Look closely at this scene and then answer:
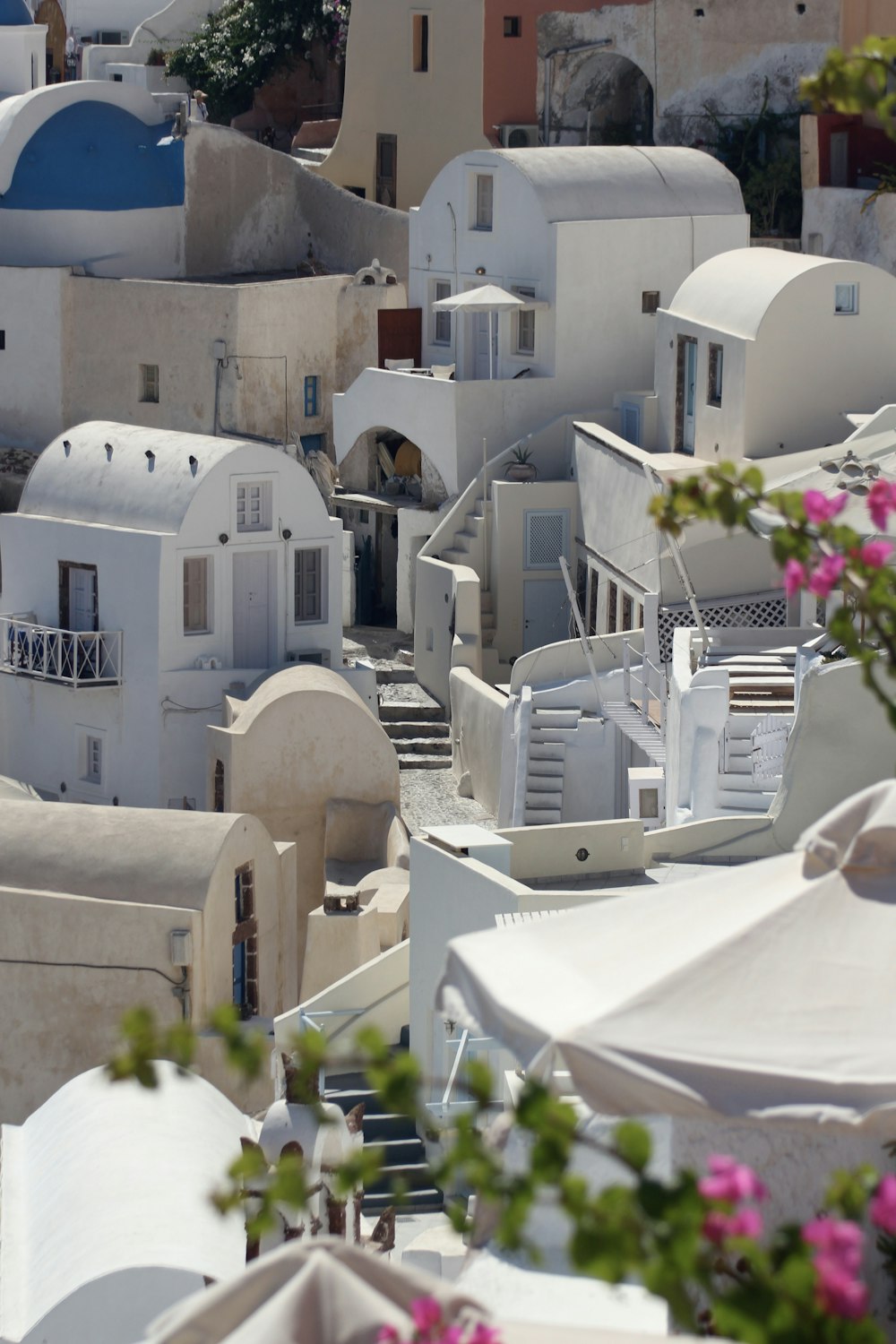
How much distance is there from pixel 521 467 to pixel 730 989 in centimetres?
2601

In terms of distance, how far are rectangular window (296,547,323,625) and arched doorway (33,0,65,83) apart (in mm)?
31778

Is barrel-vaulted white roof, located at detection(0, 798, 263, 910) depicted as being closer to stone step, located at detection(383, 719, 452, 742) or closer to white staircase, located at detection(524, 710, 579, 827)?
white staircase, located at detection(524, 710, 579, 827)

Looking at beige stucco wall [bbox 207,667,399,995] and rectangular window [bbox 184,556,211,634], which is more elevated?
rectangular window [bbox 184,556,211,634]

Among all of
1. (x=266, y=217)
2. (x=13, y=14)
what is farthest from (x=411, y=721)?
(x=13, y=14)

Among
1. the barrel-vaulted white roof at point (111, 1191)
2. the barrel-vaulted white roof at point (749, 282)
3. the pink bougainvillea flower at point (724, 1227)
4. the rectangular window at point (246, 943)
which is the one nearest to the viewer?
the pink bougainvillea flower at point (724, 1227)

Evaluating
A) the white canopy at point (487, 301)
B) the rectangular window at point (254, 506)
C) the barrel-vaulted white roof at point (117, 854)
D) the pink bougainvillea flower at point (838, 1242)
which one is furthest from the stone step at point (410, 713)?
the pink bougainvillea flower at point (838, 1242)

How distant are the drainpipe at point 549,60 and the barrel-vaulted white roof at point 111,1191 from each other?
26.4 metres

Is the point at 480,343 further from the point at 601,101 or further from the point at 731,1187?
the point at 731,1187

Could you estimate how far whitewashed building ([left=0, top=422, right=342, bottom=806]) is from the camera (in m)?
30.3

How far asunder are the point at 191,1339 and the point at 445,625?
26661 mm

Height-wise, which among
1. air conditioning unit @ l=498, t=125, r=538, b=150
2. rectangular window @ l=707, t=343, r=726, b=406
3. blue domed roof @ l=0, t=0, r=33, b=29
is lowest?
rectangular window @ l=707, t=343, r=726, b=406

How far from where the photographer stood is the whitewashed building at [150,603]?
30328mm

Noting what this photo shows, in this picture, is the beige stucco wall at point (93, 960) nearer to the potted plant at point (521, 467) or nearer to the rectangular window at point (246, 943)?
the rectangular window at point (246, 943)

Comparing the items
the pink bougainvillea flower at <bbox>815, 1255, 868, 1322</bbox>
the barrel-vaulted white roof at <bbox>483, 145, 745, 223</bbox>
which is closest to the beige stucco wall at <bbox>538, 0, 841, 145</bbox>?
the barrel-vaulted white roof at <bbox>483, 145, 745, 223</bbox>
